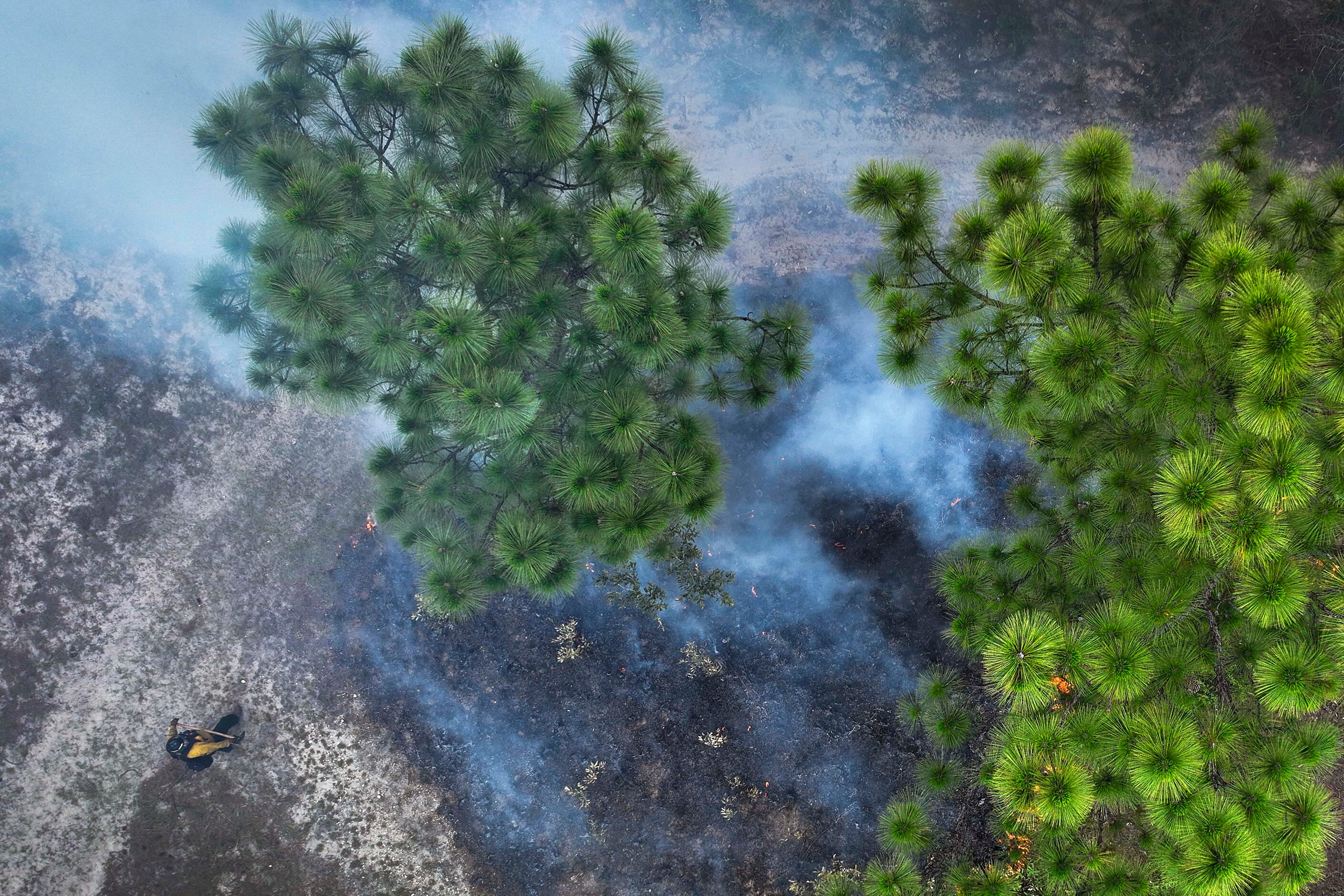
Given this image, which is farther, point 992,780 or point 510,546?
point 510,546

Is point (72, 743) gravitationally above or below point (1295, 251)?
above

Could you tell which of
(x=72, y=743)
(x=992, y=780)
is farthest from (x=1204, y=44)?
(x=72, y=743)

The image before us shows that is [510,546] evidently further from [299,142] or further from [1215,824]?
[1215,824]

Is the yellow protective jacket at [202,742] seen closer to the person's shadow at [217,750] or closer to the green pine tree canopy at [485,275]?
the person's shadow at [217,750]

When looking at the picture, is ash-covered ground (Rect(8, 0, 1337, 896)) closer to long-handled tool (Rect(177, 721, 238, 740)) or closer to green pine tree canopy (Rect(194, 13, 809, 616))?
long-handled tool (Rect(177, 721, 238, 740))

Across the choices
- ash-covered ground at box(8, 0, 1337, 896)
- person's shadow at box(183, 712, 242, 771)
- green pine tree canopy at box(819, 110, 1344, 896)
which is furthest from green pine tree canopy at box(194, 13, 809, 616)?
person's shadow at box(183, 712, 242, 771)

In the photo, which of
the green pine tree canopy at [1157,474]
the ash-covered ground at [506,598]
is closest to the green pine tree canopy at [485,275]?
the green pine tree canopy at [1157,474]
